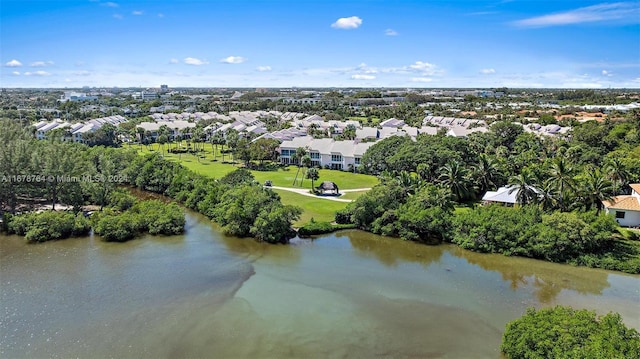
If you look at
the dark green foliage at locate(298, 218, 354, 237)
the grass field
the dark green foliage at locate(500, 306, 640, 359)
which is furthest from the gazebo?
the dark green foliage at locate(500, 306, 640, 359)

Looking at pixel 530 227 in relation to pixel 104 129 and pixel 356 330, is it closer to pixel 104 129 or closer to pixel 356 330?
pixel 356 330

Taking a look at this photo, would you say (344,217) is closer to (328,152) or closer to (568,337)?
(568,337)

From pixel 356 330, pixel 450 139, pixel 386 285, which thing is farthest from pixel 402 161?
pixel 356 330

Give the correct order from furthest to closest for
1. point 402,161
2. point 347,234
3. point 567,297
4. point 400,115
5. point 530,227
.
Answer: point 400,115 → point 402,161 → point 347,234 → point 530,227 → point 567,297

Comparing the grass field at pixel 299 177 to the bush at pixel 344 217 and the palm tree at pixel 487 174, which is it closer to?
the bush at pixel 344 217

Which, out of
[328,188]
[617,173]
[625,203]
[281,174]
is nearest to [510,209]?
[625,203]

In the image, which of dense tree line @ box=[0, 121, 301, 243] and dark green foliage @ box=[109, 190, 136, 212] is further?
dark green foliage @ box=[109, 190, 136, 212]

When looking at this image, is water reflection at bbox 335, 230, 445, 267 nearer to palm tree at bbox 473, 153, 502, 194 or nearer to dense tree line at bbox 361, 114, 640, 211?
dense tree line at bbox 361, 114, 640, 211
